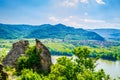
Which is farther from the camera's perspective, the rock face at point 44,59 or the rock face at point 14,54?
the rock face at point 14,54

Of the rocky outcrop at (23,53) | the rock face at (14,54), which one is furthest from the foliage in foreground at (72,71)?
the rock face at (14,54)

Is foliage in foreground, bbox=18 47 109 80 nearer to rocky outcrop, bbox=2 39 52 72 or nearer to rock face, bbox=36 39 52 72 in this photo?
rock face, bbox=36 39 52 72

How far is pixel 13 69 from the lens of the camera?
64375mm

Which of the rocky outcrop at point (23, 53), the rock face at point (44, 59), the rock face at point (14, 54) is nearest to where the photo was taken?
the rock face at point (44, 59)

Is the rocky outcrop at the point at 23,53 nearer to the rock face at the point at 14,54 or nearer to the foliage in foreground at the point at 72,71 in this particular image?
the rock face at the point at 14,54

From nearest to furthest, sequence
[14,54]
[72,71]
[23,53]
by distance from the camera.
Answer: [72,71], [14,54], [23,53]

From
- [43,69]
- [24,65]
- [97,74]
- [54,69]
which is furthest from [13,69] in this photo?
[97,74]

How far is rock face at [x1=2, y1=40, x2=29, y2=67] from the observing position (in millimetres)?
70312

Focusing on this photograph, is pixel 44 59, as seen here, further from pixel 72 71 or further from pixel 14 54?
pixel 72 71

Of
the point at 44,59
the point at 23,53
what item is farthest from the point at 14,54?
the point at 44,59

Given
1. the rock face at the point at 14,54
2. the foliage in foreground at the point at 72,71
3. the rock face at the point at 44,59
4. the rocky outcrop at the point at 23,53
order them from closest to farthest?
the foliage in foreground at the point at 72,71
the rock face at the point at 44,59
the rocky outcrop at the point at 23,53
the rock face at the point at 14,54

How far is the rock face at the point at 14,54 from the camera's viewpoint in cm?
7031

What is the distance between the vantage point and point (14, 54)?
240ft

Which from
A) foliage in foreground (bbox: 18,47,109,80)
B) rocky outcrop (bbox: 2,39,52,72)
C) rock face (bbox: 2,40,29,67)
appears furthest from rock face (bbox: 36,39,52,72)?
foliage in foreground (bbox: 18,47,109,80)
